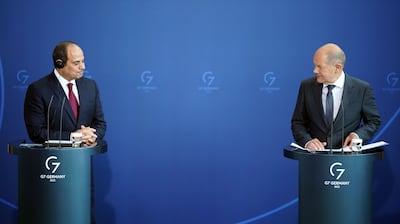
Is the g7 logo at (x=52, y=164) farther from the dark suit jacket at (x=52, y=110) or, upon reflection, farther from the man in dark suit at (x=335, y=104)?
the man in dark suit at (x=335, y=104)

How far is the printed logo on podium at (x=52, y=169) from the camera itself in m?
3.88

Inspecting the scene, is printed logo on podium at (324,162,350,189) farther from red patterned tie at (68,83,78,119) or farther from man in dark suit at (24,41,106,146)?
red patterned tie at (68,83,78,119)

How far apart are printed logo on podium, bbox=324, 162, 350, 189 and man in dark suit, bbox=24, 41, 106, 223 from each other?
1526 millimetres

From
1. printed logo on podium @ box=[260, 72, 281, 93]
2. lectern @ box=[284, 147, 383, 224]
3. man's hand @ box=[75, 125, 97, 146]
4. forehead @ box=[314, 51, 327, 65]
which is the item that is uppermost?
forehead @ box=[314, 51, 327, 65]

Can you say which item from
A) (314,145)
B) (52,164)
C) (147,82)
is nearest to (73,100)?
(52,164)

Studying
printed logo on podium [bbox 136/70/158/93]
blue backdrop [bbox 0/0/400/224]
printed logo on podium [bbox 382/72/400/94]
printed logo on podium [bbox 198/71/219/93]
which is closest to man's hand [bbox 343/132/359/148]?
blue backdrop [bbox 0/0/400/224]

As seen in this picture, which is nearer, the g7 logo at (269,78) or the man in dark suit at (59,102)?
the man in dark suit at (59,102)

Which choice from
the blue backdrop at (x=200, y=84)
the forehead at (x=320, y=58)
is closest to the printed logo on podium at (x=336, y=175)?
the forehead at (x=320, y=58)

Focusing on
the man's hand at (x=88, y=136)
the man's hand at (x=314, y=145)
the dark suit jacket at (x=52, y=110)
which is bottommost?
the man's hand at (x=314, y=145)

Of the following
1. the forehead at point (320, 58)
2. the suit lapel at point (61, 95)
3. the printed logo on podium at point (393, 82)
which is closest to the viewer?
the forehead at point (320, 58)

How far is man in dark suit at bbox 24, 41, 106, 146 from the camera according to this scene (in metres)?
4.32

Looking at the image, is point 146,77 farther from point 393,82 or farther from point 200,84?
point 393,82

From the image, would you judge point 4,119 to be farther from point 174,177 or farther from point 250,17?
point 250,17

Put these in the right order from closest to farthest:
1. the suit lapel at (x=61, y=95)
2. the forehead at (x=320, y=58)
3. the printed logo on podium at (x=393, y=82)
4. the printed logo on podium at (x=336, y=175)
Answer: the printed logo on podium at (x=336, y=175)
the forehead at (x=320, y=58)
the suit lapel at (x=61, y=95)
the printed logo on podium at (x=393, y=82)
